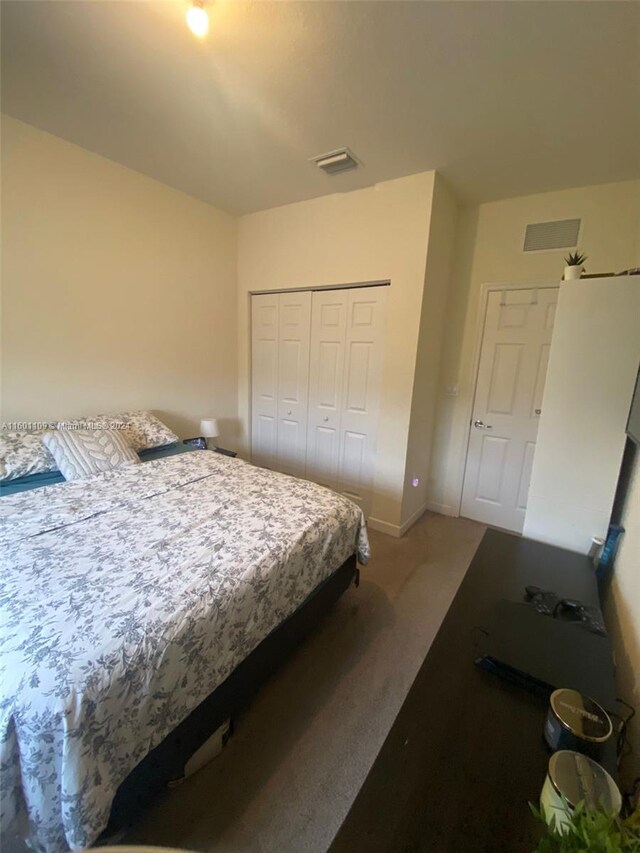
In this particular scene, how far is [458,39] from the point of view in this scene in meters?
1.39

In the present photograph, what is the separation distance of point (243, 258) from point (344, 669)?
11.4 ft

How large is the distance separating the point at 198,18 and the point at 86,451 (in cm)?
210

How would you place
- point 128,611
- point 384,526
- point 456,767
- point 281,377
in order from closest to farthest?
point 456,767 → point 128,611 → point 384,526 → point 281,377

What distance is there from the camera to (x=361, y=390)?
9.54ft

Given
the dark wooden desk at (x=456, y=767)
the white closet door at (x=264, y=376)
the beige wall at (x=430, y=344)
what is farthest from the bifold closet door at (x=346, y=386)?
the dark wooden desk at (x=456, y=767)

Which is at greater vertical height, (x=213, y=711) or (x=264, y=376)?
(x=264, y=376)

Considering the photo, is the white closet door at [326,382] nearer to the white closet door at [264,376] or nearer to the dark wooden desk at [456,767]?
the white closet door at [264,376]

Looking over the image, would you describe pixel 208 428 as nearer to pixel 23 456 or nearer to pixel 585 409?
pixel 23 456

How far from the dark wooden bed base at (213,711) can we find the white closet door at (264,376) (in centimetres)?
209

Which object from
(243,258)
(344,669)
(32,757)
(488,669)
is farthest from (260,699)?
(243,258)

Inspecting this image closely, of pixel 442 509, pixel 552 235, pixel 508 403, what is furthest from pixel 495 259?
pixel 442 509

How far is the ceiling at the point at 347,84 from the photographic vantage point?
1.33 metres

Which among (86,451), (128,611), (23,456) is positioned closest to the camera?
(128,611)

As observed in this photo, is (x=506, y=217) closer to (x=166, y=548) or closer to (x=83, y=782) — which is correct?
(x=166, y=548)
